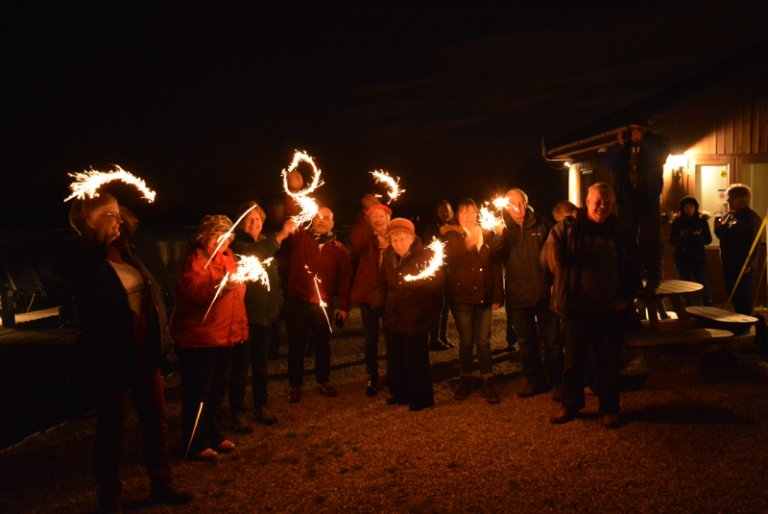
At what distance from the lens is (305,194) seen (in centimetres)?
730

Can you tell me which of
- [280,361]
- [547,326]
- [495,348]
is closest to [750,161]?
[495,348]

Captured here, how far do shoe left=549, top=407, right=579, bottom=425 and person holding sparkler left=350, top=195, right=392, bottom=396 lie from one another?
203cm

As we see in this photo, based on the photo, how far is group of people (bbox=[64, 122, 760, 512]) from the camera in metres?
4.11

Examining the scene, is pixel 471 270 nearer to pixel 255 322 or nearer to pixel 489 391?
pixel 489 391

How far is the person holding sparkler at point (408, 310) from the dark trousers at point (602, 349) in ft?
4.64

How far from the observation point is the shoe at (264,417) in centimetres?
598

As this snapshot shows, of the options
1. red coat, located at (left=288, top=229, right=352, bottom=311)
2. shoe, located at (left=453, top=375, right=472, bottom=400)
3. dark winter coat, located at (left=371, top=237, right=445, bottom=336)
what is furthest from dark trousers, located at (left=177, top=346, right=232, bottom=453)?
shoe, located at (left=453, top=375, right=472, bottom=400)

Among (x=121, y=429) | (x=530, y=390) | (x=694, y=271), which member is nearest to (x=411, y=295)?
(x=530, y=390)

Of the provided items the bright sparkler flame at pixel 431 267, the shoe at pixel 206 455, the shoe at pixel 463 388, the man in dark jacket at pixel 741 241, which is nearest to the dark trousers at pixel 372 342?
the bright sparkler flame at pixel 431 267

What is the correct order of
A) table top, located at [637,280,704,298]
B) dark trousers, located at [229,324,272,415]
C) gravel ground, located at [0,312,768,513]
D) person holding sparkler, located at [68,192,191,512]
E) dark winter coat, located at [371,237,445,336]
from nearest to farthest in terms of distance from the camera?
person holding sparkler, located at [68,192,191,512], gravel ground, located at [0,312,768,513], dark trousers, located at [229,324,272,415], dark winter coat, located at [371,237,445,336], table top, located at [637,280,704,298]

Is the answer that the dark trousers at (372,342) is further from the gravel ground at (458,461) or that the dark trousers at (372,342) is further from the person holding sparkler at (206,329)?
the person holding sparkler at (206,329)

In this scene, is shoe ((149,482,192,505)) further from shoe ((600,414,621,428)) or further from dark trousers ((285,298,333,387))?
shoe ((600,414,621,428))

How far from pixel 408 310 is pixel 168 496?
2.91 metres

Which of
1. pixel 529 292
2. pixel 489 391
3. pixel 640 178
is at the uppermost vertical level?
pixel 640 178
